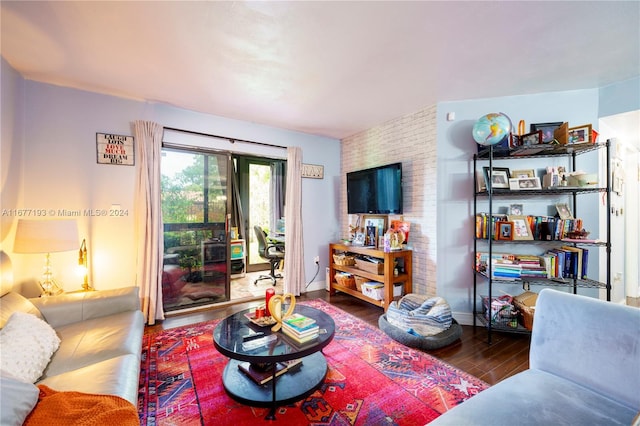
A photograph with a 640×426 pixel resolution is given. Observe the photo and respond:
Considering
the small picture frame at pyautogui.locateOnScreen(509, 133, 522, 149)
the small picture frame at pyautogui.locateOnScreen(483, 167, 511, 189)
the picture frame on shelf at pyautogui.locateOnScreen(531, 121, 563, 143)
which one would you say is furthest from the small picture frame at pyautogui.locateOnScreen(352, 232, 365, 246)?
the picture frame on shelf at pyautogui.locateOnScreen(531, 121, 563, 143)

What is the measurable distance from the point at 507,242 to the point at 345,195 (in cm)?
242

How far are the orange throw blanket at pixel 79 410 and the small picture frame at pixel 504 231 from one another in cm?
309

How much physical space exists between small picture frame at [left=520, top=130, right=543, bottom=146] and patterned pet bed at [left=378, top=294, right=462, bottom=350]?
70.3 inches

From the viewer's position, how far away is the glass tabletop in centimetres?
154

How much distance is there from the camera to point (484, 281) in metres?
2.95

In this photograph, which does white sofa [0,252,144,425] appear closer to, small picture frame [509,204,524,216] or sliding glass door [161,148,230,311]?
sliding glass door [161,148,230,311]

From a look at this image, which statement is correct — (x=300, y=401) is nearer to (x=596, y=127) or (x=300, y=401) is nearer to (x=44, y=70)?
(x=44, y=70)

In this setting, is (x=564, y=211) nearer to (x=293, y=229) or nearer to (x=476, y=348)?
(x=476, y=348)

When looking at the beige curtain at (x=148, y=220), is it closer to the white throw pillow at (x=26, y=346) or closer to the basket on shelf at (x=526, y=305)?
the white throw pillow at (x=26, y=346)

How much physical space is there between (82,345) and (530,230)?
3.78m

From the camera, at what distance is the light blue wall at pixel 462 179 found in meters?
2.83

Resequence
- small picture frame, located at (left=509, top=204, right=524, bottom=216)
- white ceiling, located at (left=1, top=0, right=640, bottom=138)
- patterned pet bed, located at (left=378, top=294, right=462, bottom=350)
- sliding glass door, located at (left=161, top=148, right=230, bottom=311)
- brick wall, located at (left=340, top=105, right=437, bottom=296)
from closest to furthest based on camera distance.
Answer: white ceiling, located at (left=1, top=0, right=640, bottom=138) → patterned pet bed, located at (left=378, top=294, right=462, bottom=350) → small picture frame, located at (left=509, top=204, right=524, bottom=216) → brick wall, located at (left=340, top=105, right=437, bottom=296) → sliding glass door, located at (left=161, top=148, right=230, bottom=311)

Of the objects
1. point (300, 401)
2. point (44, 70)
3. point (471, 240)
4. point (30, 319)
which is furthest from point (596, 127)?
point (44, 70)

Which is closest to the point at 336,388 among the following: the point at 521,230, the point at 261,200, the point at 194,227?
the point at 521,230
